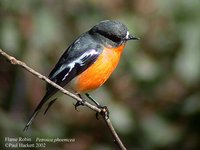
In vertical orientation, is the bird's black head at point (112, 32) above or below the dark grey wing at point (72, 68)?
above

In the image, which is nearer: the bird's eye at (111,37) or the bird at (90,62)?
the bird at (90,62)

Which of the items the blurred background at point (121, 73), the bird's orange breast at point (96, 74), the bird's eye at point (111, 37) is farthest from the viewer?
the blurred background at point (121, 73)

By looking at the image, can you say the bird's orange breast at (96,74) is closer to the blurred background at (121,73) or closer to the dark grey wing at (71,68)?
the dark grey wing at (71,68)

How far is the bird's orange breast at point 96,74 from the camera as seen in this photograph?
4.90 metres

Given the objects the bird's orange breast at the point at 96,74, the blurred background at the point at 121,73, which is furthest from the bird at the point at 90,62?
the blurred background at the point at 121,73

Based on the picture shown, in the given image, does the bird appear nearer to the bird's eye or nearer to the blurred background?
the bird's eye

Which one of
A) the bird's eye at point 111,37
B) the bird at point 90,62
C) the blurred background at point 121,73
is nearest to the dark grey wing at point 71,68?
the bird at point 90,62

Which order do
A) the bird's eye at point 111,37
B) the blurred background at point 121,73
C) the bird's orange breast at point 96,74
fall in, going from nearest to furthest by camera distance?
1. the bird's orange breast at point 96,74
2. the bird's eye at point 111,37
3. the blurred background at point 121,73

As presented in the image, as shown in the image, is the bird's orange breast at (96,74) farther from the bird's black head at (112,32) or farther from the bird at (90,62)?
the bird's black head at (112,32)

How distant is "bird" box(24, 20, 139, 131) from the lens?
4906mm

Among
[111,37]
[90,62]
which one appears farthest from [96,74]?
[111,37]

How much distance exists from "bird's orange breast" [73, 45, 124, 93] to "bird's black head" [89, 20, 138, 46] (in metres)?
0.12

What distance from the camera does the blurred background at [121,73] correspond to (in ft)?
19.7

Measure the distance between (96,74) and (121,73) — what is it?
1770 millimetres
